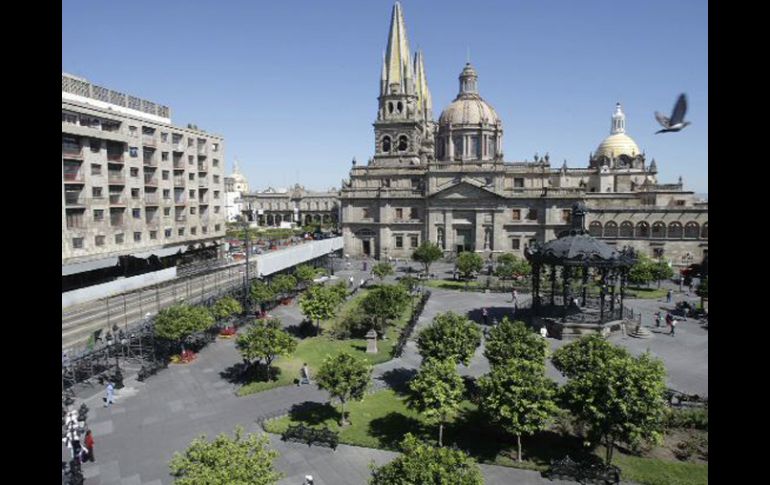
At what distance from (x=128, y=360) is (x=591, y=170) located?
6930cm

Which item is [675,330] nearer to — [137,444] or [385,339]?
[385,339]

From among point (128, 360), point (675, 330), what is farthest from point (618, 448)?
point (128, 360)

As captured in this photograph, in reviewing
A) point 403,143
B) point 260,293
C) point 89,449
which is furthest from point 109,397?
point 403,143

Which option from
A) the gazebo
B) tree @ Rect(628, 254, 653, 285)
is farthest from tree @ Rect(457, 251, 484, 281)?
the gazebo

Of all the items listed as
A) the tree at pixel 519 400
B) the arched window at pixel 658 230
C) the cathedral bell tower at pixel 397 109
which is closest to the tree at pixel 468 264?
the cathedral bell tower at pixel 397 109

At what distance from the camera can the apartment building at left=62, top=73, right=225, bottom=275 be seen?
3859 cm

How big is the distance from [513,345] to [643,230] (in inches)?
2048

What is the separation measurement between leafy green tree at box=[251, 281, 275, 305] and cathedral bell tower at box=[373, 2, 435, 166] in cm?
4089

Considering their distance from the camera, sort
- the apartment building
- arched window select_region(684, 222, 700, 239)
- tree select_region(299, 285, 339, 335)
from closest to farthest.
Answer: tree select_region(299, 285, 339, 335) < the apartment building < arched window select_region(684, 222, 700, 239)

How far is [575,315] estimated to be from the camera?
1371 inches

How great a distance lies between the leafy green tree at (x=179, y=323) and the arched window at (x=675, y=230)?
58.5 m

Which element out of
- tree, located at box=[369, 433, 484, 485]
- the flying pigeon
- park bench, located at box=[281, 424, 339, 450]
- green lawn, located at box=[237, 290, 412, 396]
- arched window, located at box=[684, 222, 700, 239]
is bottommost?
park bench, located at box=[281, 424, 339, 450]

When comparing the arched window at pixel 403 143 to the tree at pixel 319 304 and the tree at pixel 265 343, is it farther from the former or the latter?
the tree at pixel 265 343

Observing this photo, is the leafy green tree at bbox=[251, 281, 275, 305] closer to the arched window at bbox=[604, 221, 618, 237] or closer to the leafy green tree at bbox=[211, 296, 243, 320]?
the leafy green tree at bbox=[211, 296, 243, 320]
